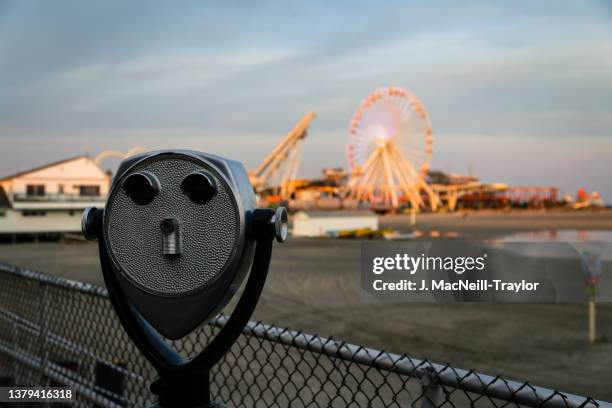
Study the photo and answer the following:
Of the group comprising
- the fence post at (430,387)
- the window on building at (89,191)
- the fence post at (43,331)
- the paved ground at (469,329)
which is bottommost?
the paved ground at (469,329)

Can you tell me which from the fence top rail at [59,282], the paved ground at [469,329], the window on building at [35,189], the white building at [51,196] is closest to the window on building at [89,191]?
the white building at [51,196]

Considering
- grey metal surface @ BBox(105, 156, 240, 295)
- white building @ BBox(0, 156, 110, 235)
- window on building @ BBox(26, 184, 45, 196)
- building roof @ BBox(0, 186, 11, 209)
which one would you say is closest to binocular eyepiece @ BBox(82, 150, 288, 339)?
grey metal surface @ BBox(105, 156, 240, 295)

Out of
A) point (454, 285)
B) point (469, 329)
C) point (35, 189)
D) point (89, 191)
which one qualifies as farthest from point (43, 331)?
point (35, 189)

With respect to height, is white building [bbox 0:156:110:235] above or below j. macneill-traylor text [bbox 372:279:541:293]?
above

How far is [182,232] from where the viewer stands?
1514 mm

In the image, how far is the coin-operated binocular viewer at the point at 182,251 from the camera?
1.48 m

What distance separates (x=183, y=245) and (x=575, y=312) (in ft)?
33.7

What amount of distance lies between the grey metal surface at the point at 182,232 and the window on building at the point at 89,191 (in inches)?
1368

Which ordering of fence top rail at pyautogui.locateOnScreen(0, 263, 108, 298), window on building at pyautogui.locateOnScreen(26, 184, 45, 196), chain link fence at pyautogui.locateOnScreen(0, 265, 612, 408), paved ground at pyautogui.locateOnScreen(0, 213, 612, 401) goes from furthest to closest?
window on building at pyautogui.locateOnScreen(26, 184, 45, 196), paved ground at pyautogui.locateOnScreen(0, 213, 612, 401), fence top rail at pyautogui.locateOnScreen(0, 263, 108, 298), chain link fence at pyautogui.locateOnScreen(0, 265, 612, 408)

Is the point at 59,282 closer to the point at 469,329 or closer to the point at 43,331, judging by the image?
the point at 43,331

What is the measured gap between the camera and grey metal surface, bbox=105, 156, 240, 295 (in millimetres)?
1486

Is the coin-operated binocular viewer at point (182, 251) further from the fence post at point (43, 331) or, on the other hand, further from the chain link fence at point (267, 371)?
the fence post at point (43, 331)

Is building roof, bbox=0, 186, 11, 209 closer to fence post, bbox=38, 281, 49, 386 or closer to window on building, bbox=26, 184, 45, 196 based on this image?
window on building, bbox=26, 184, 45, 196

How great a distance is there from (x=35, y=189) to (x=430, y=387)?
35.9 m
